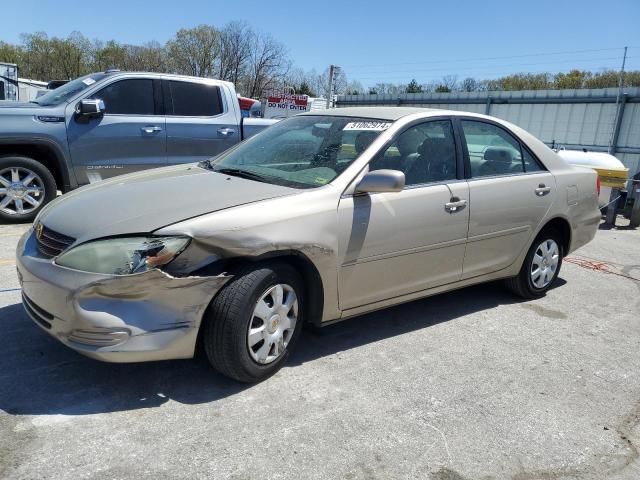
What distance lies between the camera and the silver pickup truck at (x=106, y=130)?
6.52m

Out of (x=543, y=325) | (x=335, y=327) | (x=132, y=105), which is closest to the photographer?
(x=335, y=327)

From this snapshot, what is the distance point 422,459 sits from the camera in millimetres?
2703

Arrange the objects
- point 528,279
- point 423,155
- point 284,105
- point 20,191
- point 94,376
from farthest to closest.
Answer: point 284,105, point 20,191, point 528,279, point 423,155, point 94,376

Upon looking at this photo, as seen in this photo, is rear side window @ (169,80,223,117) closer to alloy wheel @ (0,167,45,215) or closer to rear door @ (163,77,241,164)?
rear door @ (163,77,241,164)

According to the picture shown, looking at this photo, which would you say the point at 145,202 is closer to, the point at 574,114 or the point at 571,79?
the point at 574,114

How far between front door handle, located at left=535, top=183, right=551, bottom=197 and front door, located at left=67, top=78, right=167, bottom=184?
15.6 feet

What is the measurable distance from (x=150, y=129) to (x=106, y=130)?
1.81 ft

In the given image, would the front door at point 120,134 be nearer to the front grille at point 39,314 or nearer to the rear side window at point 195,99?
the rear side window at point 195,99

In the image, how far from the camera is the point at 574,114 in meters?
23.8

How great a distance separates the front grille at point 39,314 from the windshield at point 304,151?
1.48 meters

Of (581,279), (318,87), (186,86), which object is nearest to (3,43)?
(318,87)

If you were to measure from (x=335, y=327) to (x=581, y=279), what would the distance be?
10.8ft

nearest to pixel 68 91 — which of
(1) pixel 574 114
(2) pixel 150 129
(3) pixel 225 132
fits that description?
(2) pixel 150 129

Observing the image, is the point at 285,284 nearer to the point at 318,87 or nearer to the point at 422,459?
the point at 422,459
